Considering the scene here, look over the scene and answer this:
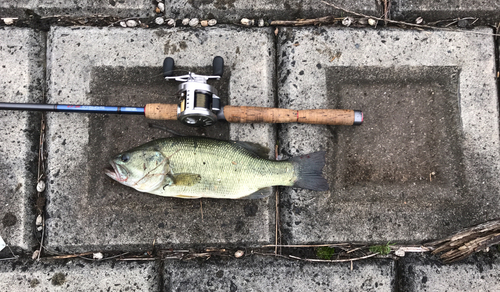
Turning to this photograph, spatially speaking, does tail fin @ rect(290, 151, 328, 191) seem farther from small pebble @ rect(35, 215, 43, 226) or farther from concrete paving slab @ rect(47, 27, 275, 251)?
small pebble @ rect(35, 215, 43, 226)

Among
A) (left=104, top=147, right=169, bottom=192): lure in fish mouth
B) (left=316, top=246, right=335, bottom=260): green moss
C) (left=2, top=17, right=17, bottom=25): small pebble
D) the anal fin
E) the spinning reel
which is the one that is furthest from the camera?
(left=2, top=17, right=17, bottom=25): small pebble

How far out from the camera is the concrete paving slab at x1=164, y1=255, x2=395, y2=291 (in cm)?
321

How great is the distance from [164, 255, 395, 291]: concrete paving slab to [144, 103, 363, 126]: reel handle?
4.85 feet

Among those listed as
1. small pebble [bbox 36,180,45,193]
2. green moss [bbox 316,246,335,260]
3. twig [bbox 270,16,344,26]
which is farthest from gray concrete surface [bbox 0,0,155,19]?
green moss [bbox 316,246,335,260]

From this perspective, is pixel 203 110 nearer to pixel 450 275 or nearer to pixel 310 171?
pixel 310 171

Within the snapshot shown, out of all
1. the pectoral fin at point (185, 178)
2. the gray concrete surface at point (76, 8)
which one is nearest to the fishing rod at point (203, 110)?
the pectoral fin at point (185, 178)

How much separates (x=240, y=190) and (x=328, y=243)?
113 cm

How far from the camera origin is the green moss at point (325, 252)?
3.26m

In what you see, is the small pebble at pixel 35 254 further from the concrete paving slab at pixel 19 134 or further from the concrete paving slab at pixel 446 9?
the concrete paving slab at pixel 446 9

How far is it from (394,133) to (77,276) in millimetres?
3655

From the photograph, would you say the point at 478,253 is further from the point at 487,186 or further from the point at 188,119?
the point at 188,119

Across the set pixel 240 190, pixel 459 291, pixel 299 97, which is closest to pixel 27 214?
pixel 240 190

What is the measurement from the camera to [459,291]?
3225mm

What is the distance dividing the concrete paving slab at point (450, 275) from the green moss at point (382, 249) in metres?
0.22
